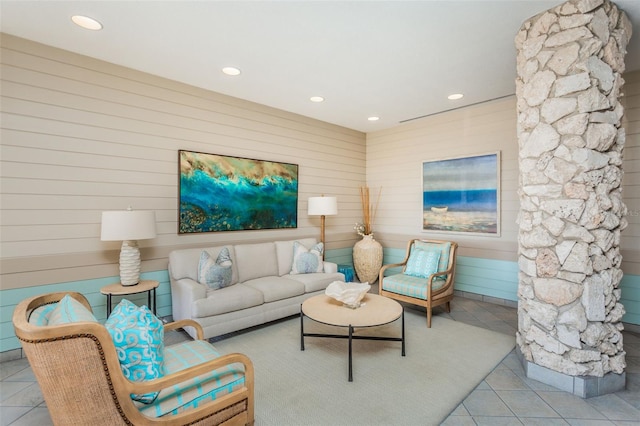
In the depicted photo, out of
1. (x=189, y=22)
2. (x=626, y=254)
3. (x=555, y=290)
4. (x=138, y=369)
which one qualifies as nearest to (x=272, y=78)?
(x=189, y=22)

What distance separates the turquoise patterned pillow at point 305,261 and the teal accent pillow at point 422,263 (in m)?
1.20

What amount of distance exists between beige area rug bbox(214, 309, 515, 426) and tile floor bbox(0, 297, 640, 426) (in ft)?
0.35

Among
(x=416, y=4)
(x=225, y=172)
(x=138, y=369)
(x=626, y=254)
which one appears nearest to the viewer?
(x=138, y=369)

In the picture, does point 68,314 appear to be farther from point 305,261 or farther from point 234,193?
point 305,261

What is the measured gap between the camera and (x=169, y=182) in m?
3.70

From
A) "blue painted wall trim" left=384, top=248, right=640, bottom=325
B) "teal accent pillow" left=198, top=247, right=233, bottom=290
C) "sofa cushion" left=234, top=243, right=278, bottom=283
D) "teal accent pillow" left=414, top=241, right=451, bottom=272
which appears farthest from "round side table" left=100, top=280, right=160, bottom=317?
"blue painted wall trim" left=384, top=248, right=640, bottom=325

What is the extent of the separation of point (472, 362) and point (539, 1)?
290 centimetres

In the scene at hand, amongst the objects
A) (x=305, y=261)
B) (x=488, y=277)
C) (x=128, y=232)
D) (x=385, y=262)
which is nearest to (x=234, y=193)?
(x=305, y=261)

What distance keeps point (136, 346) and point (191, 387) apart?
36 cm

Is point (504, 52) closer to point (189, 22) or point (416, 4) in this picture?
point (416, 4)

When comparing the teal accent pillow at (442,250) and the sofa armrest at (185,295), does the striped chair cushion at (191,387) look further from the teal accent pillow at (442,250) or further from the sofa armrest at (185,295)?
the teal accent pillow at (442,250)

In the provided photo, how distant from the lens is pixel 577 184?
2.26 m

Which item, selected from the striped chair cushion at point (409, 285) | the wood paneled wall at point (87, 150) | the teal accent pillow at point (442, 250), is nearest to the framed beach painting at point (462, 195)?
the teal accent pillow at point (442, 250)

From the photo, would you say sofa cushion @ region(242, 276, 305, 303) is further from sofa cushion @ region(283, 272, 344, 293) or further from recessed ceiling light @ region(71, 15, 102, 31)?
recessed ceiling light @ region(71, 15, 102, 31)
